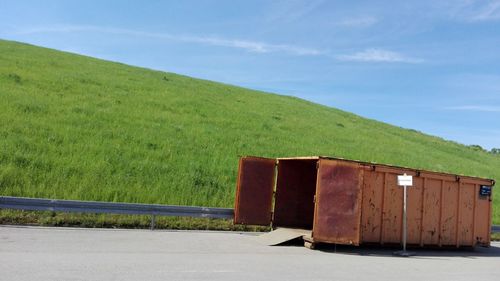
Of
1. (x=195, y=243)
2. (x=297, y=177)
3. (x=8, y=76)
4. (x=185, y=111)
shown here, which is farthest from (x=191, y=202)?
(x=8, y=76)

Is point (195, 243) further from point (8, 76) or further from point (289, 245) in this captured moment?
point (8, 76)

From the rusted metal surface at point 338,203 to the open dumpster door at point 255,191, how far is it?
2773mm

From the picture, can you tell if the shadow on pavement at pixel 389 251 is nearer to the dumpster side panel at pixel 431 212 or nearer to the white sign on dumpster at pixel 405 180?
the dumpster side panel at pixel 431 212

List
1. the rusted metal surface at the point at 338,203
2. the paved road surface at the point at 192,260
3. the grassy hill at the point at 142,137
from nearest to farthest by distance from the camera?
the paved road surface at the point at 192,260 < the rusted metal surface at the point at 338,203 < the grassy hill at the point at 142,137

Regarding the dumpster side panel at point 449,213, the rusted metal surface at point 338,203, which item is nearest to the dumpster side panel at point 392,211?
the rusted metal surface at point 338,203

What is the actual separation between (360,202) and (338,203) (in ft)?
1.72

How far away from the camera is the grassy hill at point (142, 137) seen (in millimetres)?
15289

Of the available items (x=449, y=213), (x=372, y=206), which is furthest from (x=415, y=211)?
(x=372, y=206)

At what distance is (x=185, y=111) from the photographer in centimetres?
2734

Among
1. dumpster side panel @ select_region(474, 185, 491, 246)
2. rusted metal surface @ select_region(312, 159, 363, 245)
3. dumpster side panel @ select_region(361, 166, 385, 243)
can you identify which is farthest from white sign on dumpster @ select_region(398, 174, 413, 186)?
dumpster side panel @ select_region(474, 185, 491, 246)

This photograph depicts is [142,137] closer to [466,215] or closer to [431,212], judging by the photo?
[431,212]

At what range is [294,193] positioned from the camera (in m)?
15.8

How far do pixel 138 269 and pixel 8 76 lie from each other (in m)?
21.6

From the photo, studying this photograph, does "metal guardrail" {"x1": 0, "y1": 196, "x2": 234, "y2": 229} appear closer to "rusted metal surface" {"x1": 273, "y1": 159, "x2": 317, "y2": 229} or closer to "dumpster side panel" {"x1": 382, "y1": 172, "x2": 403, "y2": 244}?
"rusted metal surface" {"x1": 273, "y1": 159, "x2": 317, "y2": 229}
